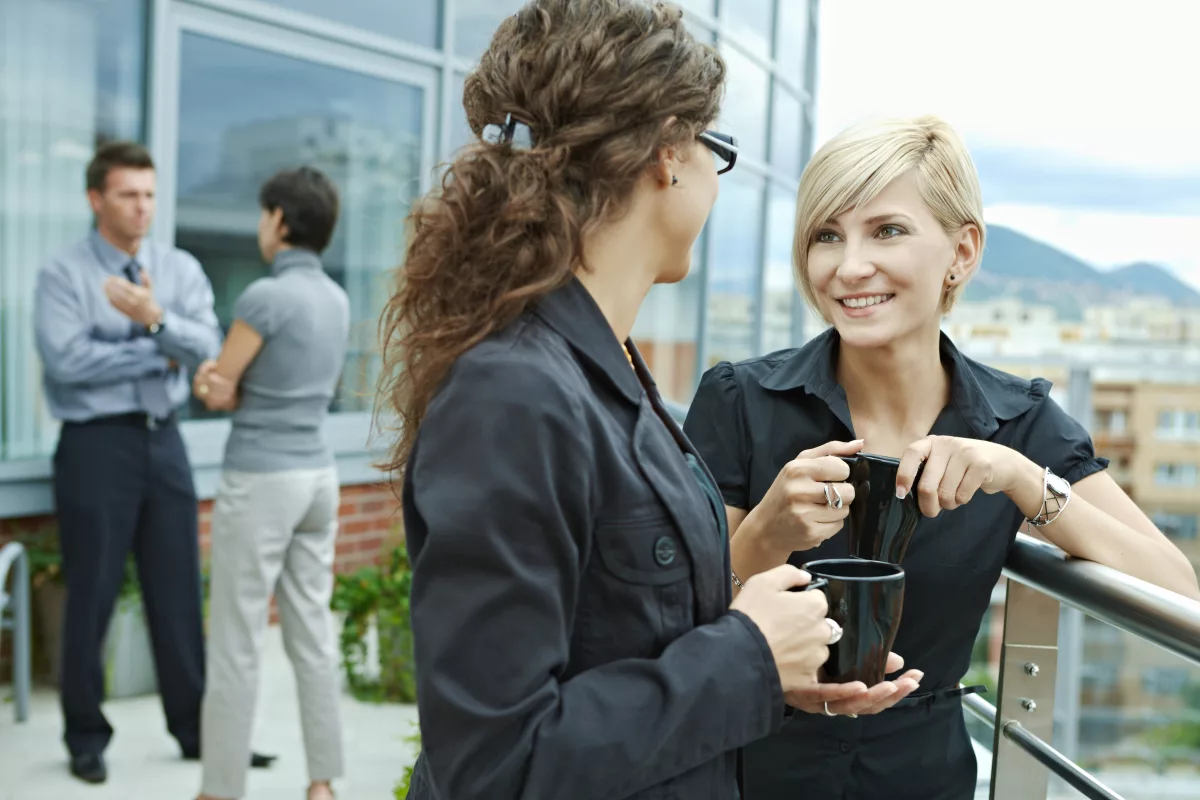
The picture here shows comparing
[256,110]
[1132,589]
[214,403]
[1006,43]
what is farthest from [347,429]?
[1006,43]

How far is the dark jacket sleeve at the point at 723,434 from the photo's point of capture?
155cm

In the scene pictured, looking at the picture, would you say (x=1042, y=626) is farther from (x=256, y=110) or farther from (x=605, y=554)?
(x=256, y=110)

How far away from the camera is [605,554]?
0.97m

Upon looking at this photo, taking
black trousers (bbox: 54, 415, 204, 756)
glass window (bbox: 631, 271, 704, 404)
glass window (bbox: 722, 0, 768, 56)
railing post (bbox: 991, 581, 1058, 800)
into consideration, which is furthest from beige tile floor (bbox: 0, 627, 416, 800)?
glass window (bbox: 722, 0, 768, 56)

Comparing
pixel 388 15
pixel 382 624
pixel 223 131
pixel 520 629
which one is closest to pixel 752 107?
pixel 388 15

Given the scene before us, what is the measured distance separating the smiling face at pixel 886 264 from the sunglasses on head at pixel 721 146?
1.30 ft

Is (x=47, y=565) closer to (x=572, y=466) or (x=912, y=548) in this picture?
(x=912, y=548)

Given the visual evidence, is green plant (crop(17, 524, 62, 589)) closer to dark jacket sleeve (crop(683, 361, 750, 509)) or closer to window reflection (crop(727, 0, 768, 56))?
dark jacket sleeve (crop(683, 361, 750, 509))

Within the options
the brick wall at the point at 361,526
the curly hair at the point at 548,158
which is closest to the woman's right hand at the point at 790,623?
the curly hair at the point at 548,158

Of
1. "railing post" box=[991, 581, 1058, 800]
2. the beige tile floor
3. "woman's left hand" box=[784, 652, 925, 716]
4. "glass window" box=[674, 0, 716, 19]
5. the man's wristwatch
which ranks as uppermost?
"glass window" box=[674, 0, 716, 19]

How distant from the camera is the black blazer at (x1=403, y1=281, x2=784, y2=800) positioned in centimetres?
88

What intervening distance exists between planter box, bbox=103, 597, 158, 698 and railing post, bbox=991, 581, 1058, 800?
3.72 metres

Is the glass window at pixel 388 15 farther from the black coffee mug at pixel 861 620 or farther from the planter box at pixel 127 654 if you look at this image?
the black coffee mug at pixel 861 620

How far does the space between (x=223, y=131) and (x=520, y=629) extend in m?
5.01
